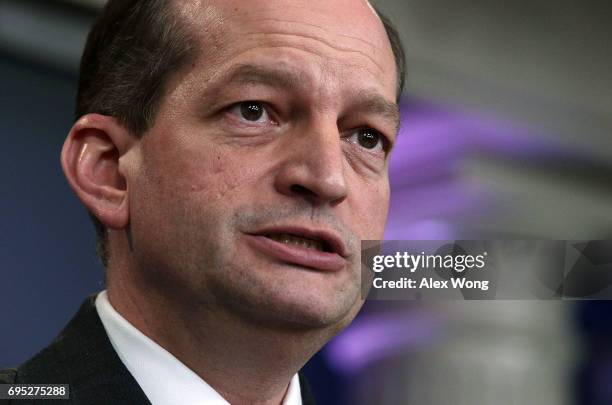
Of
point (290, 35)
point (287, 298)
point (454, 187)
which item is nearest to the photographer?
point (287, 298)

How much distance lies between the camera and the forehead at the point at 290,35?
3.76 feet

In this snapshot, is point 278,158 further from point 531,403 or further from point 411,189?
point 531,403

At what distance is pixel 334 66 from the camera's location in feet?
3.81

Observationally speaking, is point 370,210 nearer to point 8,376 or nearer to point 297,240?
point 297,240

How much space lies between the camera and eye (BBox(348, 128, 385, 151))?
1222mm

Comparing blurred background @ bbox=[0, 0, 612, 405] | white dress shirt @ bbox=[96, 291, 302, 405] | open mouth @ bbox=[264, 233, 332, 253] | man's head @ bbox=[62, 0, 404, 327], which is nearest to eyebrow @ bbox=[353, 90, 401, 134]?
man's head @ bbox=[62, 0, 404, 327]

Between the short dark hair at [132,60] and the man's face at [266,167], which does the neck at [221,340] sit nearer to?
the man's face at [266,167]

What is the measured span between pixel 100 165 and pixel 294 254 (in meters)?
0.33

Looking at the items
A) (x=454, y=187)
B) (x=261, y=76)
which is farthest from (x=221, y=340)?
(x=454, y=187)

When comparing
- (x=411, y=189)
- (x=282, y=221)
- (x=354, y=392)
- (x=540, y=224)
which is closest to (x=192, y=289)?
(x=282, y=221)

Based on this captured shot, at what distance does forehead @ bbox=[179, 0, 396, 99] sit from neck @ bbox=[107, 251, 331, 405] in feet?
1.04

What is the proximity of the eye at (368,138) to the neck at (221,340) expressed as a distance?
0.88 feet

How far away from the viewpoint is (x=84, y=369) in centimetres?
115

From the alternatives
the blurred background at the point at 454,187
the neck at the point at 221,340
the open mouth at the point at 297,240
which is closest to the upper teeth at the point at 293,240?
the open mouth at the point at 297,240
